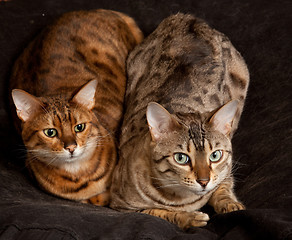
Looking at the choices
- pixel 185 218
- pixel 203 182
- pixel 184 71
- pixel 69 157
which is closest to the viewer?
pixel 203 182

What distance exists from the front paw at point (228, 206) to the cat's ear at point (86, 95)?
2.87 ft

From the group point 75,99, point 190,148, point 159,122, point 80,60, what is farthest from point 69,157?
point 80,60

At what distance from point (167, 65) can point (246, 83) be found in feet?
1.95

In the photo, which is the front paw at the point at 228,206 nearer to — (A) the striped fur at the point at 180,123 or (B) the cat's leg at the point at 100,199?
(A) the striped fur at the point at 180,123

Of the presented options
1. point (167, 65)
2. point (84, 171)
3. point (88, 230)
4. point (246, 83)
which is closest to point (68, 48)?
point (167, 65)

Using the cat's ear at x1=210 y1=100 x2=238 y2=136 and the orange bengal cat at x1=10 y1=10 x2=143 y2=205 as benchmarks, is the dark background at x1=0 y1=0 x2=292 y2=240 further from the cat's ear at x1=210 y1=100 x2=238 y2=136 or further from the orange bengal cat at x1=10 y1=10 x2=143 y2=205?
the cat's ear at x1=210 y1=100 x2=238 y2=136

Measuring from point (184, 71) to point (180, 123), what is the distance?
54 centimetres

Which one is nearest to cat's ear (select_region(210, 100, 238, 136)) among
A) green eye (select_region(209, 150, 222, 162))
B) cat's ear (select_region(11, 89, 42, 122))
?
green eye (select_region(209, 150, 222, 162))

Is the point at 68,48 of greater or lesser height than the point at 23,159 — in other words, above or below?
above

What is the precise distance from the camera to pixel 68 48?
273 cm

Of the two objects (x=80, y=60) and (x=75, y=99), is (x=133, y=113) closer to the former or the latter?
(x=75, y=99)

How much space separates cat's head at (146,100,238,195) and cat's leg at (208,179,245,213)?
0.15m

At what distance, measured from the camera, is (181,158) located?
1.95 meters

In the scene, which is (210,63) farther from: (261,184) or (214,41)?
(261,184)
